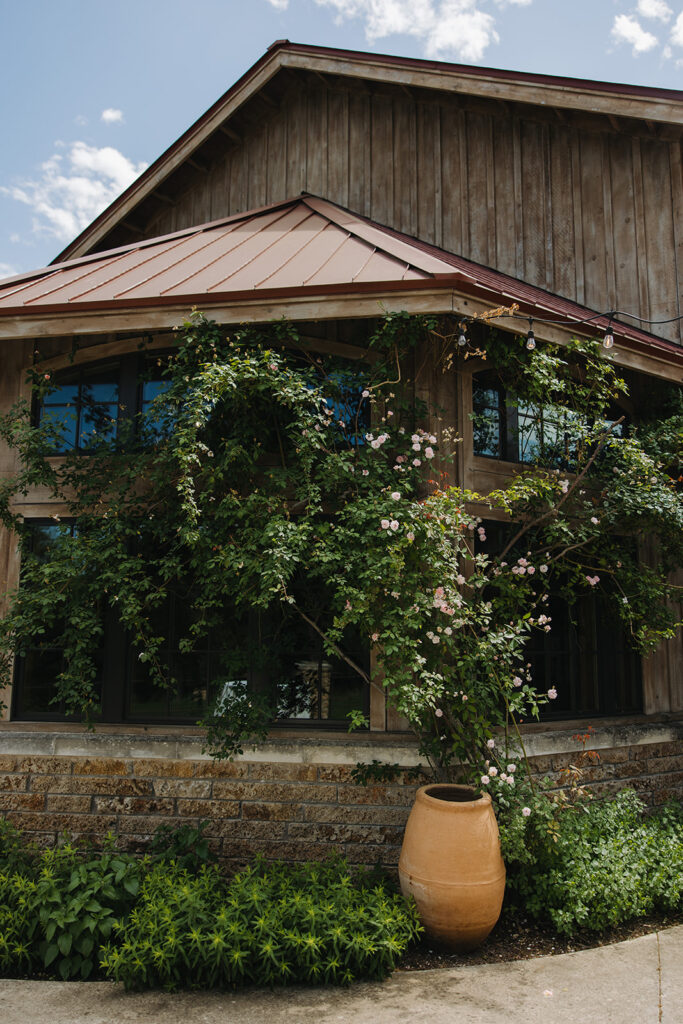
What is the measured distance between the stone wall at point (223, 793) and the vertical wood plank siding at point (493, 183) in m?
5.05

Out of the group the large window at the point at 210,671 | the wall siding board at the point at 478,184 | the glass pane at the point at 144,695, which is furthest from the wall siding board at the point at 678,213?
the glass pane at the point at 144,695

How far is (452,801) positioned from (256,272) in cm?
404

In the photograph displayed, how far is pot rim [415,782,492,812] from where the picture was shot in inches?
180

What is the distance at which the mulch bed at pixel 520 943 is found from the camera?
174 inches

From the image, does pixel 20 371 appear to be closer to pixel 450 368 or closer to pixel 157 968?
pixel 450 368

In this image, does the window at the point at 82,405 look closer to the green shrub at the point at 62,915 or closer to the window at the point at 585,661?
the green shrub at the point at 62,915

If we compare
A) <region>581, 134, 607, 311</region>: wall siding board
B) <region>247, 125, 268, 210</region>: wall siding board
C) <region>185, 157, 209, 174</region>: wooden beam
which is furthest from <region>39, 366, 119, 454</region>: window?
<region>581, 134, 607, 311</region>: wall siding board

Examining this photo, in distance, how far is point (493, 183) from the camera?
8.68 meters

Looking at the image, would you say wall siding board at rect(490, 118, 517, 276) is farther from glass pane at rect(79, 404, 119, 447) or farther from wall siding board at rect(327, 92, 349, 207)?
glass pane at rect(79, 404, 119, 447)

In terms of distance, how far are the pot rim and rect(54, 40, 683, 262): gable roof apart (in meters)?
6.83

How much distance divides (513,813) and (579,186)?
6.69m

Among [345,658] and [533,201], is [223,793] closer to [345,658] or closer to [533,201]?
[345,658]

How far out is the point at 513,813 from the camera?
489cm

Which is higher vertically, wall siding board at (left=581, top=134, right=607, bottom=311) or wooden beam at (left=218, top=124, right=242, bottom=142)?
wooden beam at (left=218, top=124, right=242, bottom=142)
